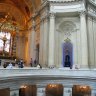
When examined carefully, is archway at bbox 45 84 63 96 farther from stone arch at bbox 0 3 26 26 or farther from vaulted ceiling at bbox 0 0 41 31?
stone arch at bbox 0 3 26 26

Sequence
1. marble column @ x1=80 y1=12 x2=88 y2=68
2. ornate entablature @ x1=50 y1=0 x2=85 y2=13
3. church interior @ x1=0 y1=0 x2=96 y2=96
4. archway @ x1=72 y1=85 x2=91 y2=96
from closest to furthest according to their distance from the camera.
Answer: church interior @ x1=0 y1=0 x2=96 y2=96 → archway @ x1=72 y1=85 x2=91 y2=96 → marble column @ x1=80 y1=12 x2=88 y2=68 → ornate entablature @ x1=50 y1=0 x2=85 y2=13

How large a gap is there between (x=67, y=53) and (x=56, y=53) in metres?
1.23

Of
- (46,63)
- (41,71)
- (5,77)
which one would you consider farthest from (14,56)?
(5,77)

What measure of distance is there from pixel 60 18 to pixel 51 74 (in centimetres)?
717

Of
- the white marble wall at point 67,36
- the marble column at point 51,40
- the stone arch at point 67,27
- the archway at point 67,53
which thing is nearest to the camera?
the marble column at point 51,40

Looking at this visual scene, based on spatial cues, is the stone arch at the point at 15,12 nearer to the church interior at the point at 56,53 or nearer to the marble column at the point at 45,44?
the church interior at the point at 56,53

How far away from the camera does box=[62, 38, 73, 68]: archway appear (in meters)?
21.4

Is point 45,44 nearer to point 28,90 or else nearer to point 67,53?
Answer: point 67,53

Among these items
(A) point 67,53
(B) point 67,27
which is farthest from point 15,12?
Answer: (A) point 67,53

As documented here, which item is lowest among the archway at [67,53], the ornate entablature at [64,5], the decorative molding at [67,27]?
the archway at [67,53]

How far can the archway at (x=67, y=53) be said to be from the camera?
70.1 feet

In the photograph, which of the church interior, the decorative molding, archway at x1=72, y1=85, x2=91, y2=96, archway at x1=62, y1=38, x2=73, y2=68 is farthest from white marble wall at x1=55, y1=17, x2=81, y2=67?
archway at x1=72, y1=85, x2=91, y2=96

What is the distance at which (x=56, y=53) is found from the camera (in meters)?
21.1

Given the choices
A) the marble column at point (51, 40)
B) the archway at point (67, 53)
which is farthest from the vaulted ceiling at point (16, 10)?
the archway at point (67, 53)
